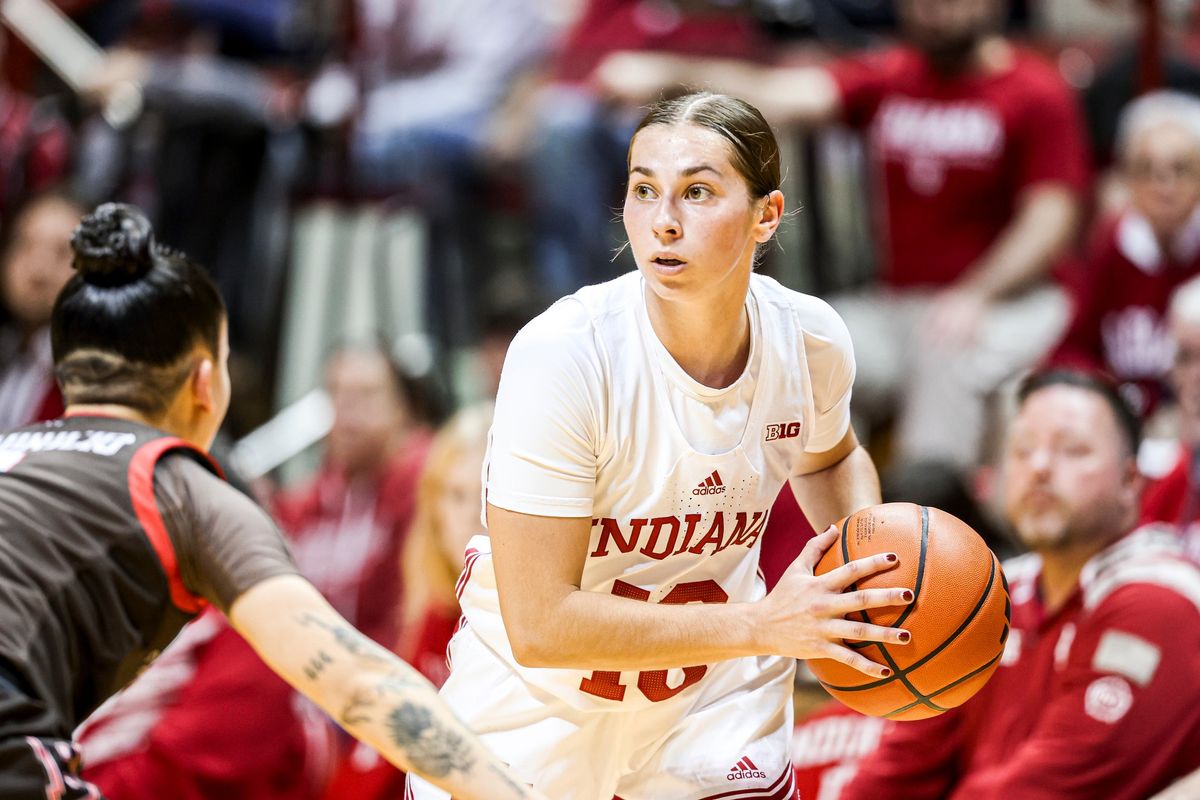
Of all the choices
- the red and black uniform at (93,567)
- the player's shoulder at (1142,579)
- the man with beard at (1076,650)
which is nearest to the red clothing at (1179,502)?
the man with beard at (1076,650)

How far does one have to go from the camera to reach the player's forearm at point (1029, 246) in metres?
6.57

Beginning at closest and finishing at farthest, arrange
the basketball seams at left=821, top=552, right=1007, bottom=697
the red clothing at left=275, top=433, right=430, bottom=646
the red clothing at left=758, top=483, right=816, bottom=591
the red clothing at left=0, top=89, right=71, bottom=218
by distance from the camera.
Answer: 1. the basketball seams at left=821, top=552, right=1007, bottom=697
2. the red clothing at left=758, top=483, right=816, bottom=591
3. the red clothing at left=275, top=433, right=430, bottom=646
4. the red clothing at left=0, top=89, right=71, bottom=218

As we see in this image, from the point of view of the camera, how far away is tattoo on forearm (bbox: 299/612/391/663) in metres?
2.92

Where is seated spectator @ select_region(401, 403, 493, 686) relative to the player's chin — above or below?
below

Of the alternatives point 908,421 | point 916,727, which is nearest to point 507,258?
point 908,421

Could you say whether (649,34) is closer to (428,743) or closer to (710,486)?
(710,486)

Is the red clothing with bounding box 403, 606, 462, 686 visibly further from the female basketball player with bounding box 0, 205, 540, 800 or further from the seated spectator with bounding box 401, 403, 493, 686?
the female basketball player with bounding box 0, 205, 540, 800

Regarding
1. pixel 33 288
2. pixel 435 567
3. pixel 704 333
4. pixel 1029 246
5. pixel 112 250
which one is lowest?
pixel 435 567

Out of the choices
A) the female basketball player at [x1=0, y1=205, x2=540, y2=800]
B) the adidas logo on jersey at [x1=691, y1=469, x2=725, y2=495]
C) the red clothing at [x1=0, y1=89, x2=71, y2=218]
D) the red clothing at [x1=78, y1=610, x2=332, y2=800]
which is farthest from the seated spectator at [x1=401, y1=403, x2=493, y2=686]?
the red clothing at [x1=0, y1=89, x2=71, y2=218]

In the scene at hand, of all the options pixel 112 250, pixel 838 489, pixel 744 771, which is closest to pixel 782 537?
pixel 838 489

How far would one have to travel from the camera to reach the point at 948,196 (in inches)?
269

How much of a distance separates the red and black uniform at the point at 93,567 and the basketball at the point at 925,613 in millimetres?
1111

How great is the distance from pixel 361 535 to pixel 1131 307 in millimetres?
3321

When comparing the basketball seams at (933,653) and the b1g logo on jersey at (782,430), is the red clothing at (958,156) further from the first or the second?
the basketball seams at (933,653)
